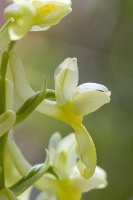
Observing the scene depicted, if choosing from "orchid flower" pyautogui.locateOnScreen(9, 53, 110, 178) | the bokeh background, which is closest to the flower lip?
"orchid flower" pyautogui.locateOnScreen(9, 53, 110, 178)

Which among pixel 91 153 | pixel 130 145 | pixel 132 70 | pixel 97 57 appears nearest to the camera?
pixel 91 153

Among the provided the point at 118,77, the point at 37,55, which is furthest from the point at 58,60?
the point at 118,77

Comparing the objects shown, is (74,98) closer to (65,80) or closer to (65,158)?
(65,80)

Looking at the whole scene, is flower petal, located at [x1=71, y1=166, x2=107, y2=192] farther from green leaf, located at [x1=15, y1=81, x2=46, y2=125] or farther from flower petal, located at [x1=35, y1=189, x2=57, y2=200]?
green leaf, located at [x1=15, y1=81, x2=46, y2=125]

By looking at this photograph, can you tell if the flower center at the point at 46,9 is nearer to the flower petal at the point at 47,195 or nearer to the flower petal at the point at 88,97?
the flower petal at the point at 88,97

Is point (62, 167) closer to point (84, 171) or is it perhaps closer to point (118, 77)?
point (84, 171)

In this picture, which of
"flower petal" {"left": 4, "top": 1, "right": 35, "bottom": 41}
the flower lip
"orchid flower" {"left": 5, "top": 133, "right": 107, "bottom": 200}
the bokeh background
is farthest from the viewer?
the bokeh background
